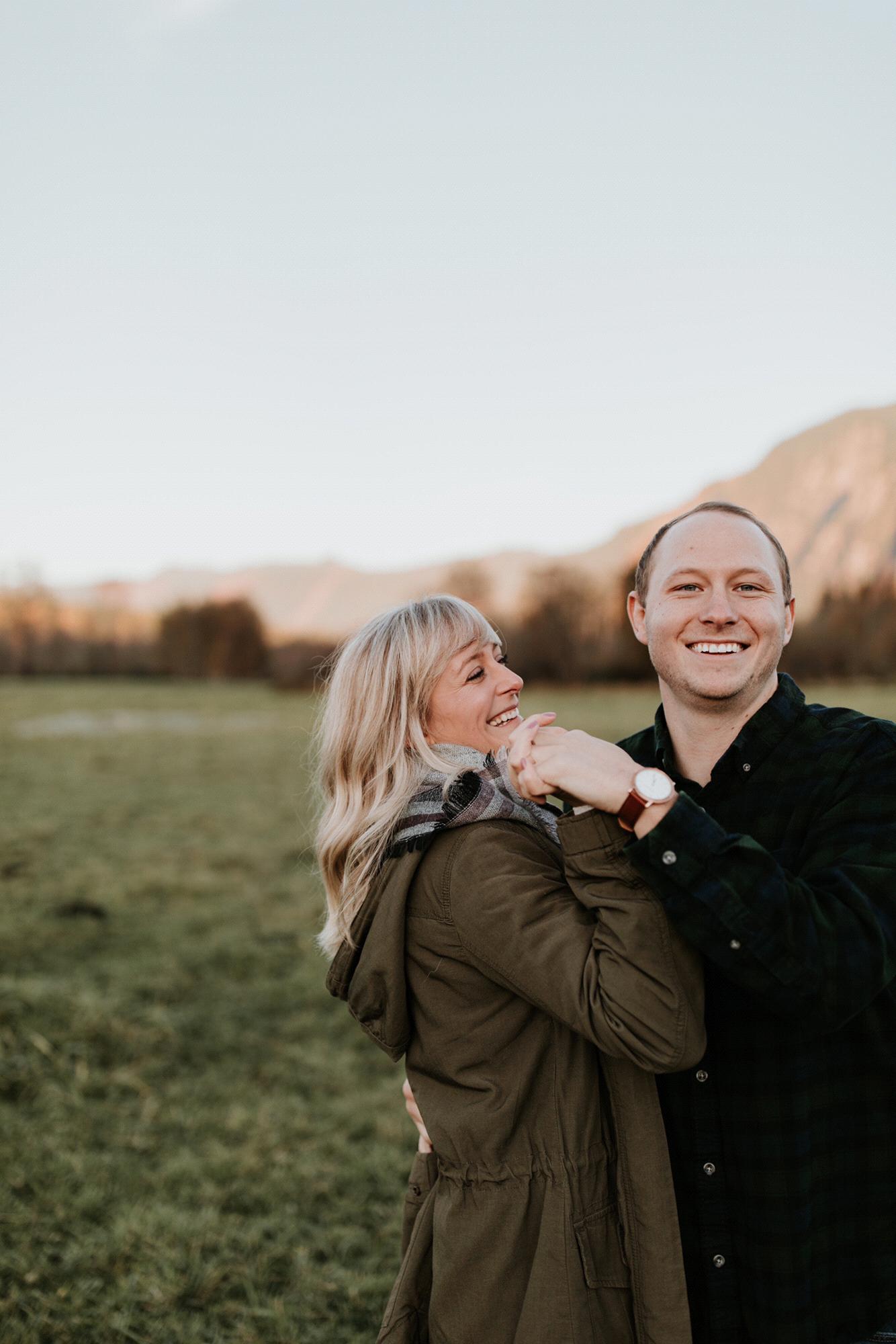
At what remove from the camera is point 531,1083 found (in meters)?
1.94

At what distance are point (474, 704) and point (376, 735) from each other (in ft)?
0.75

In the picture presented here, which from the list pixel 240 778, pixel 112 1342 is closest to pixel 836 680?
pixel 240 778

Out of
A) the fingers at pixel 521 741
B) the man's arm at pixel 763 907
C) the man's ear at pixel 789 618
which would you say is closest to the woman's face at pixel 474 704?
the fingers at pixel 521 741

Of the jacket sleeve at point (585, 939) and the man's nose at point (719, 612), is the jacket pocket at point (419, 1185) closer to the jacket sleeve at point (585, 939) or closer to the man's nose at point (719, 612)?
the jacket sleeve at point (585, 939)

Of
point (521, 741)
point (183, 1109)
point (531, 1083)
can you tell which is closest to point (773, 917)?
point (521, 741)

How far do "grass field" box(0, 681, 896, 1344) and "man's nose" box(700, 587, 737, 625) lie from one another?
4.81ft

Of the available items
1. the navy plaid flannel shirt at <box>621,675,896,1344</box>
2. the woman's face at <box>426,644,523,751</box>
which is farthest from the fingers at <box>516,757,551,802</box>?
the navy plaid flannel shirt at <box>621,675,896,1344</box>

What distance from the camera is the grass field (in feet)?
13.2

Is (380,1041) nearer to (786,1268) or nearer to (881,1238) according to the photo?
(786,1268)

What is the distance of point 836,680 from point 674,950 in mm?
34066

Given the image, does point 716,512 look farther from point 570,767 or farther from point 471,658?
point 570,767

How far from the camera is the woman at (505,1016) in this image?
173cm

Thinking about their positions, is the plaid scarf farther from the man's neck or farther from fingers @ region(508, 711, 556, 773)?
the man's neck

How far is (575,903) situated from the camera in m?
1.83
